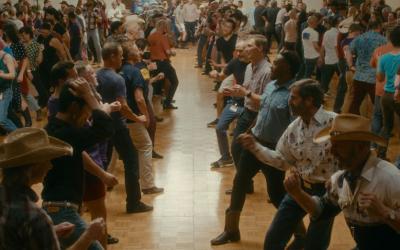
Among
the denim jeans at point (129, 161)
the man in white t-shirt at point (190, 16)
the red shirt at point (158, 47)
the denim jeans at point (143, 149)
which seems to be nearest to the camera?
the denim jeans at point (129, 161)

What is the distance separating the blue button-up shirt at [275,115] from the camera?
4648 millimetres

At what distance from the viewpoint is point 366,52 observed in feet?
26.2

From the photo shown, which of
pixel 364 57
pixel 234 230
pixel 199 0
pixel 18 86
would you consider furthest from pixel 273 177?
pixel 199 0

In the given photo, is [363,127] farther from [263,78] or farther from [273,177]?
[263,78]

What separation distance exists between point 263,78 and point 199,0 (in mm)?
19618

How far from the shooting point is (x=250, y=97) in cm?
528

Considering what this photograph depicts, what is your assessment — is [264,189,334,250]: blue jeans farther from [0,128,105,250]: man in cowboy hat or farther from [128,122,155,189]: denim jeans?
[128,122,155,189]: denim jeans

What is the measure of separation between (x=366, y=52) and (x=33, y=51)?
460cm

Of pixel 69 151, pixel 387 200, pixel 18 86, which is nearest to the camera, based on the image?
pixel 387 200

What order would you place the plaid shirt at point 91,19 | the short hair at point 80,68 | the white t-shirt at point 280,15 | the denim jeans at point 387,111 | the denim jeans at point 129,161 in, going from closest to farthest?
the short hair at point 80,68 → the denim jeans at point 129,161 → the denim jeans at point 387,111 → the plaid shirt at point 91,19 → the white t-shirt at point 280,15

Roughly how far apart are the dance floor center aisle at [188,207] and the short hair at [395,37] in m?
2.04

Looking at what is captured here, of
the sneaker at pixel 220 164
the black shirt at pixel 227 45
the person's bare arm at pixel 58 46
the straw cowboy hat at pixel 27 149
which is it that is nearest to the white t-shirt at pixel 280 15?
the black shirt at pixel 227 45

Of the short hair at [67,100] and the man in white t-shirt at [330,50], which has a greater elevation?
the short hair at [67,100]

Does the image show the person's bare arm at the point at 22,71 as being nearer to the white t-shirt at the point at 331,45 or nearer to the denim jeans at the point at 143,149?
the denim jeans at the point at 143,149
